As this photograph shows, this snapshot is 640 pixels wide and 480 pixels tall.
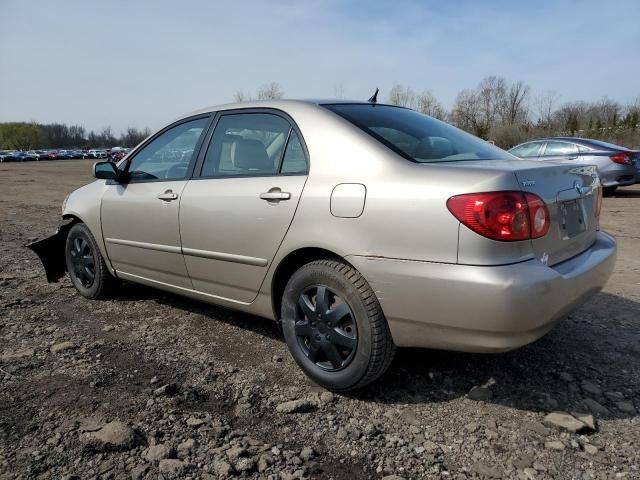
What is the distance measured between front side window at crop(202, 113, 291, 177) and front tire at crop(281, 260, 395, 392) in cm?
73

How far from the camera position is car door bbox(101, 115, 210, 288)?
3572 mm

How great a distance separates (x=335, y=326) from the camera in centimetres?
271

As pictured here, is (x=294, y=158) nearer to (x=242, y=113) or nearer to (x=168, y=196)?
(x=242, y=113)

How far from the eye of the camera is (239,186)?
312cm

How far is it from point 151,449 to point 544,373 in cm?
212

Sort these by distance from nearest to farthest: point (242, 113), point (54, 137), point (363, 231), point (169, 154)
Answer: point (363, 231), point (242, 113), point (169, 154), point (54, 137)

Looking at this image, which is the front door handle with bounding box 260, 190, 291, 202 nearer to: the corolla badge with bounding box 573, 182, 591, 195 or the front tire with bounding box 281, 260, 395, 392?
the front tire with bounding box 281, 260, 395, 392

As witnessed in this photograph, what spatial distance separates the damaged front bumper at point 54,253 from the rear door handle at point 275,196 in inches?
102

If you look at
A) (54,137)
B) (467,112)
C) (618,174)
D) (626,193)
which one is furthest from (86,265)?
(54,137)

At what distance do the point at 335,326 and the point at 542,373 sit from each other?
4.09 ft

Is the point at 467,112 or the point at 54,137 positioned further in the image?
the point at 54,137

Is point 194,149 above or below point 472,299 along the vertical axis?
above

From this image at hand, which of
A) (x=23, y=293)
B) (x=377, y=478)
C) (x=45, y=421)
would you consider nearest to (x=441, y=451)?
(x=377, y=478)

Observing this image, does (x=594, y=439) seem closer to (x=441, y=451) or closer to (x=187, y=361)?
(x=441, y=451)
